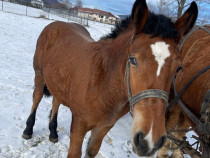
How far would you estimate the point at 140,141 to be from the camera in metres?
1.37

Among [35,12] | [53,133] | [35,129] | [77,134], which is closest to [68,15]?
[35,12]

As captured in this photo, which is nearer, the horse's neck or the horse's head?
the horse's head

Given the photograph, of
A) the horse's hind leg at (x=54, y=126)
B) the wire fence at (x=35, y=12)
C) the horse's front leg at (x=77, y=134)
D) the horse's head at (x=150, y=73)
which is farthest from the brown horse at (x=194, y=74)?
the wire fence at (x=35, y=12)

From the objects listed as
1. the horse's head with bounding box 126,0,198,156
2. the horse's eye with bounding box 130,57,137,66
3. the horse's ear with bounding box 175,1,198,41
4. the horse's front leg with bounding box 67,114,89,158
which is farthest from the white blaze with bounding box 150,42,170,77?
the horse's front leg with bounding box 67,114,89,158

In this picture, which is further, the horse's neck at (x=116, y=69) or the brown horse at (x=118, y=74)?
the horse's neck at (x=116, y=69)

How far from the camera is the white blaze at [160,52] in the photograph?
144 centimetres

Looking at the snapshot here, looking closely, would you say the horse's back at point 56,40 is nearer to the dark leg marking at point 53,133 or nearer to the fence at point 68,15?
the dark leg marking at point 53,133

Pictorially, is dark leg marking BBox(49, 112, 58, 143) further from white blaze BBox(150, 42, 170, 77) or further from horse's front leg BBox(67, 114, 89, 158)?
white blaze BBox(150, 42, 170, 77)

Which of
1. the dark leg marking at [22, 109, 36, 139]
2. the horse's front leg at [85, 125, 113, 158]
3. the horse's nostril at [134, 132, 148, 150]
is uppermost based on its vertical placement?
the horse's nostril at [134, 132, 148, 150]

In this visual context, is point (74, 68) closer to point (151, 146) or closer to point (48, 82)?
point (48, 82)

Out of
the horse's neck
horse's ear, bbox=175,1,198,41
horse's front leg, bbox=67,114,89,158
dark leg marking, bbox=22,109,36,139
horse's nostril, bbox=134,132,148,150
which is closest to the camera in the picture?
horse's nostril, bbox=134,132,148,150

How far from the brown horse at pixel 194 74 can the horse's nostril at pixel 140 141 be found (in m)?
1.07

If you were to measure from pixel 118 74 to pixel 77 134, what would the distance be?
100 centimetres

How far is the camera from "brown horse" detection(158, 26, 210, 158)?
83.5 inches
